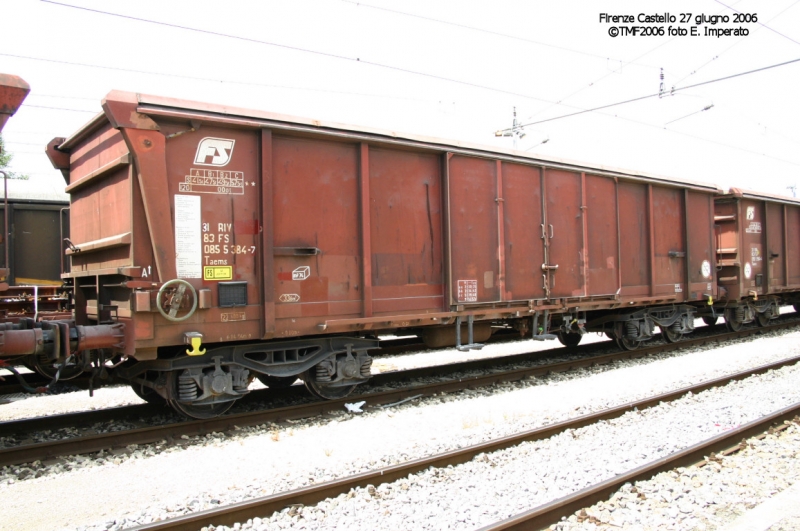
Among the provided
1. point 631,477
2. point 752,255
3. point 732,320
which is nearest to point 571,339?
point 732,320

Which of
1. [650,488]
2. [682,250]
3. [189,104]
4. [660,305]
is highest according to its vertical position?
[189,104]

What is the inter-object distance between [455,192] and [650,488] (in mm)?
4649

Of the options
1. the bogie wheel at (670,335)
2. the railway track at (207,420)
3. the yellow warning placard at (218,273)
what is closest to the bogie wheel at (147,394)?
the railway track at (207,420)

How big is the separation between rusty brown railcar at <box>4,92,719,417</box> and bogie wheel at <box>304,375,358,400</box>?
2 centimetres

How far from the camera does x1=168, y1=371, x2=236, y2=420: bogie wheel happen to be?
5.96m

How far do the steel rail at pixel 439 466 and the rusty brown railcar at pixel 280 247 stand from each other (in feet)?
7.19

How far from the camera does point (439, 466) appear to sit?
494 cm

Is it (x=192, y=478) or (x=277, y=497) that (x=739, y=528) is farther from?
(x=192, y=478)

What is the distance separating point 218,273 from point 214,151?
136cm

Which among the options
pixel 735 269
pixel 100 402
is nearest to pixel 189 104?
pixel 100 402

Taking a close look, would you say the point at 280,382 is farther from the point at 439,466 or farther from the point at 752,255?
the point at 752,255

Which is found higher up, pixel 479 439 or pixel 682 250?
pixel 682 250

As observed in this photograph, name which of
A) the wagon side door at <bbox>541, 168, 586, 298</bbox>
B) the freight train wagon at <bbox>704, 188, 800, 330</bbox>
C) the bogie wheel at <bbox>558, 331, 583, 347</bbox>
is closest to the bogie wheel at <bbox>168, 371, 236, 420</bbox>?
the wagon side door at <bbox>541, 168, 586, 298</bbox>

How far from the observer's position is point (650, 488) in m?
4.54
